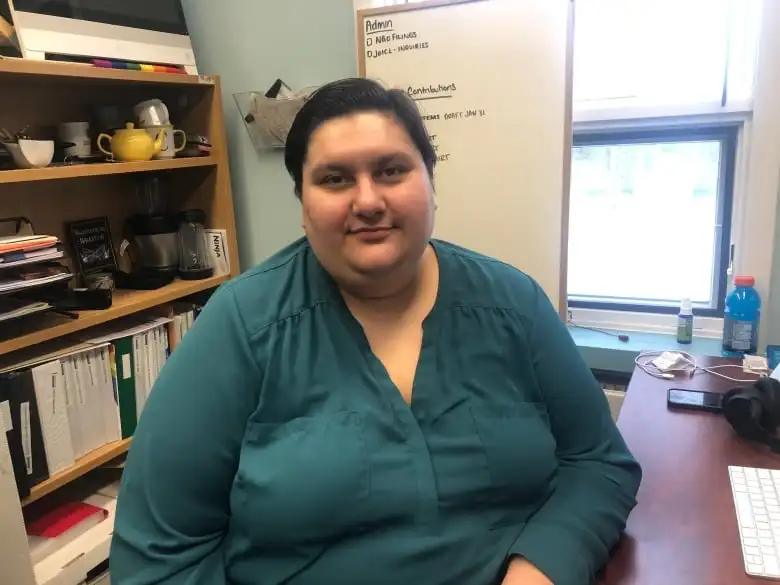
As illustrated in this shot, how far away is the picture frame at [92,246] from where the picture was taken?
1946mm

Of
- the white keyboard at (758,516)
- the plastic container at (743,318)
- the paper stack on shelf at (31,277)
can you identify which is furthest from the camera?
the plastic container at (743,318)

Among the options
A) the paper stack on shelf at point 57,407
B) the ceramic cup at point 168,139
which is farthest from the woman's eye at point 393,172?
the ceramic cup at point 168,139

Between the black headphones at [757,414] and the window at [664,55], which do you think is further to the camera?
the window at [664,55]

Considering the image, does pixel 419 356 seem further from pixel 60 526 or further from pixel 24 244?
pixel 60 526

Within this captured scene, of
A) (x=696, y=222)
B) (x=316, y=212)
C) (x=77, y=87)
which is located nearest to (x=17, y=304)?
(x=77, y=87)

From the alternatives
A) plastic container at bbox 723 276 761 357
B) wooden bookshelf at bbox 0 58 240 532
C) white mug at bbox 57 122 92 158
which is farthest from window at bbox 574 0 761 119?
white mug at bbox 57 122 92 158

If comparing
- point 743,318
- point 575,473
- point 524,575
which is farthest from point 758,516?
point 743,318

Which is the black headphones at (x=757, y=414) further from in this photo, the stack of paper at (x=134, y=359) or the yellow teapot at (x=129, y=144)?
the yellow teapot at (x=129, y=144)

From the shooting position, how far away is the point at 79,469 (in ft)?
5.45

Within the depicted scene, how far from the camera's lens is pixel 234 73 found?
7.27 feet

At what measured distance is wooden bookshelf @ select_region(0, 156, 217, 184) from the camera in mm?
1493

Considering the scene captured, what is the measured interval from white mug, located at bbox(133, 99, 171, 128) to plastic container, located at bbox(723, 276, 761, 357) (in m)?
1.70

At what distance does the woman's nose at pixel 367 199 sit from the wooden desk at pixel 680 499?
621mm

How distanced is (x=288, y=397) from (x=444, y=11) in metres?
1.27
